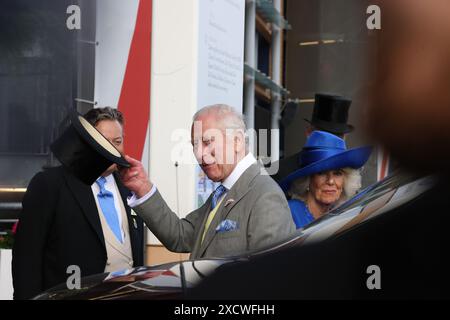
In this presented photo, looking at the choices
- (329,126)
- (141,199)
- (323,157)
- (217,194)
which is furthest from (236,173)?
(329,126)

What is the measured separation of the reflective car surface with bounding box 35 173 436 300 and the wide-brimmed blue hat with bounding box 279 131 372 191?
1.81 meters

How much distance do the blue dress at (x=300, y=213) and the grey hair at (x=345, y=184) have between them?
0.05 m

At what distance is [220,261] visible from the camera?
98 centimetres

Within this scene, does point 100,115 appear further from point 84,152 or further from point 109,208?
point 84,152

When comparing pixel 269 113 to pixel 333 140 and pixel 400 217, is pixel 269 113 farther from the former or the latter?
pixel 400 217

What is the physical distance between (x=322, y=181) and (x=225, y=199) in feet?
3.73

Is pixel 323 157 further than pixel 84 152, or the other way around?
pixel 323 157

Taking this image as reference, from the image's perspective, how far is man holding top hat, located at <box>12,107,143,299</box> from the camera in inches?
87.0

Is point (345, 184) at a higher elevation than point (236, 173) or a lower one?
lower

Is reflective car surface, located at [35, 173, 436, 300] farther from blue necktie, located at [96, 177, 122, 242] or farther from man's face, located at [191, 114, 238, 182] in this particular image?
blue necktie, located at [96, 177, 122, 242]

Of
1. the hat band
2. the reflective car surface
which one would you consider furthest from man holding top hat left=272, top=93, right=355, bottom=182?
the reflective car surface

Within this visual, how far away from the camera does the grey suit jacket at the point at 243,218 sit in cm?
180

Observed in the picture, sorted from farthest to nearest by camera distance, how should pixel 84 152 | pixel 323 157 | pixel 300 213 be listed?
1. pixel 323 157
2. pixel 300 213
3. pixel 84 152
